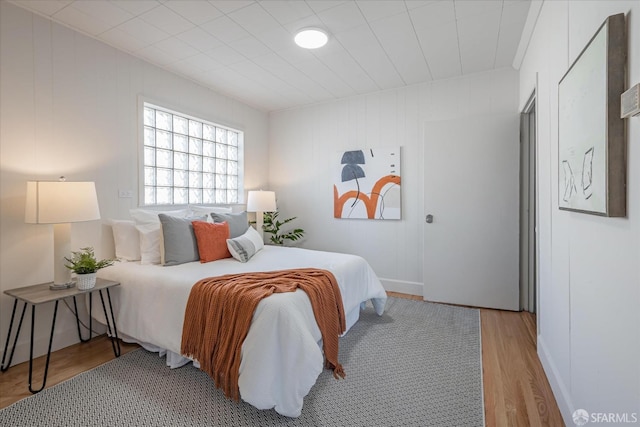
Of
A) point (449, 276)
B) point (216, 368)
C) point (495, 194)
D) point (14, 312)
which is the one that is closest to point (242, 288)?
point (216, 368)

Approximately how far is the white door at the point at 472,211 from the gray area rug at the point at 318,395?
102 cm

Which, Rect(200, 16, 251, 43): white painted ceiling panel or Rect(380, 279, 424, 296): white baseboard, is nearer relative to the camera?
Rect(200, 16, 251, 43): white painted ceiling panel

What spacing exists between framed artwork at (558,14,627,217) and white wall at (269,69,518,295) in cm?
211

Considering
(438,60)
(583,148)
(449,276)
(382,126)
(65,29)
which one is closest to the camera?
(583,148)

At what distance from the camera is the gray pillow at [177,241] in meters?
2.53

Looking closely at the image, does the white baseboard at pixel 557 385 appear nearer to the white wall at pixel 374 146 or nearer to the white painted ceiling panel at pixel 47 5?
the white wall at pixel 374 146

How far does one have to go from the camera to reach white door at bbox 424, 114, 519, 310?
3.22 metres

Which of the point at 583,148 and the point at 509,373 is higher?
the point at 583,148

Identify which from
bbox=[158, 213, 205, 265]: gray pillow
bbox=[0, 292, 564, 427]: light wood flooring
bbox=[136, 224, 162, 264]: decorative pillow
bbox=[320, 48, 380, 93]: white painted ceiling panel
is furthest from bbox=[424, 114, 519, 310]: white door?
bbox=[136, 224, 162, 264]: decorative pillow

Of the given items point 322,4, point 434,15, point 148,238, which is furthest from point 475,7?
point 148,238

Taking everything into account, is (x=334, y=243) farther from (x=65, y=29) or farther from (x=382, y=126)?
(x=65, y=29)

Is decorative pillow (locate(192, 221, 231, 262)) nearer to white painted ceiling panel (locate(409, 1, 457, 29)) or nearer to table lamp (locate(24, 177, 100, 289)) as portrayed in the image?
table lamp (locate(24, 177, 100, 289))

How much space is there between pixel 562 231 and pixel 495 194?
164 cm

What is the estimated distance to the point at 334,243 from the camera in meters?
4.37
